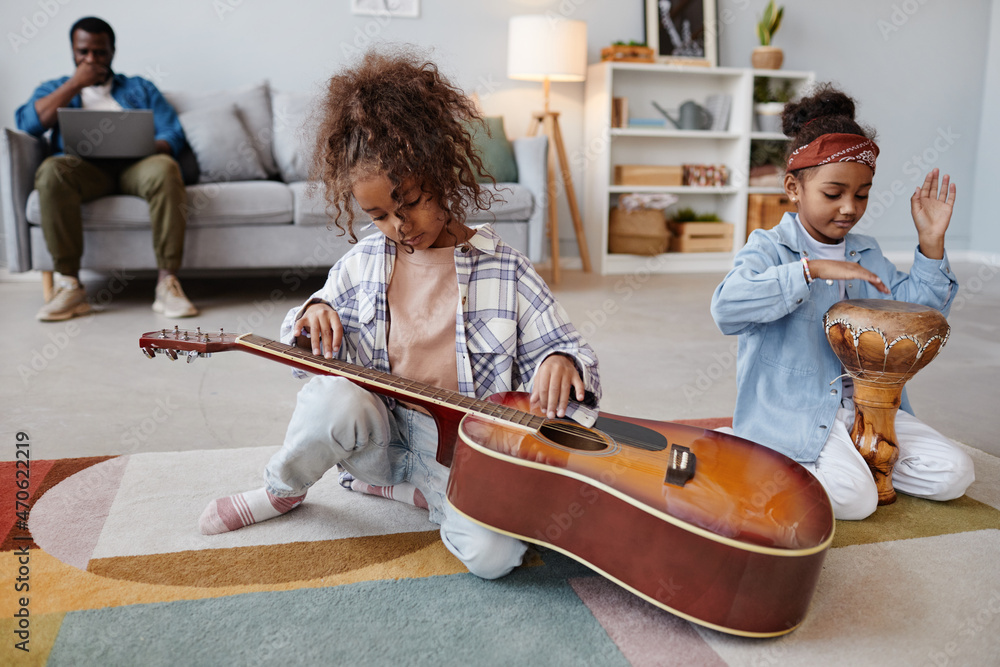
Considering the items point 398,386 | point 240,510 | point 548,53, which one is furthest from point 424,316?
point 548,53

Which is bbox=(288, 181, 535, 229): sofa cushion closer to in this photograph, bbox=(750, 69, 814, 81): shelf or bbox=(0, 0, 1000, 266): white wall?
bbox=(0, 0, 1000, 266): white wall

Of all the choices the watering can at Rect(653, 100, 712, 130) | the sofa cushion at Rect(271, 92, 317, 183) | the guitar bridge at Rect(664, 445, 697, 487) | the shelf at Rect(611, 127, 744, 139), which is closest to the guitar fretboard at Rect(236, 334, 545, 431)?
the guitar bridge at Rect(664, 445, 697, 487)

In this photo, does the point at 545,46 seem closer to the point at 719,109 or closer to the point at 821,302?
the point at 719,109

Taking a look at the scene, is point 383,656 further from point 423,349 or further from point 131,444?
point 131,444

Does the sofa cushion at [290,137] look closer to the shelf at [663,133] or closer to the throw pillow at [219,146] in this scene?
the throw pillow at [219,146]

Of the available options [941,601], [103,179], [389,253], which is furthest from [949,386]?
[103,179]

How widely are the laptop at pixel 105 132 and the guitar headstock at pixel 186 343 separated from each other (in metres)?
2.29

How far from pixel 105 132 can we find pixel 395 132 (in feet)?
8.06

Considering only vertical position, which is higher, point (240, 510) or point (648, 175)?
point (648, 175)

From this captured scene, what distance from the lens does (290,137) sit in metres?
3.81

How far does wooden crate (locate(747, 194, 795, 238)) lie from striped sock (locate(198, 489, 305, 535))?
3956 mm

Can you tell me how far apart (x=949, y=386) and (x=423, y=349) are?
1.68 meters

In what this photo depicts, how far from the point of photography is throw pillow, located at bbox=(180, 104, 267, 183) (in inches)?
141

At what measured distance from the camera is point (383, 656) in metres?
0.91
